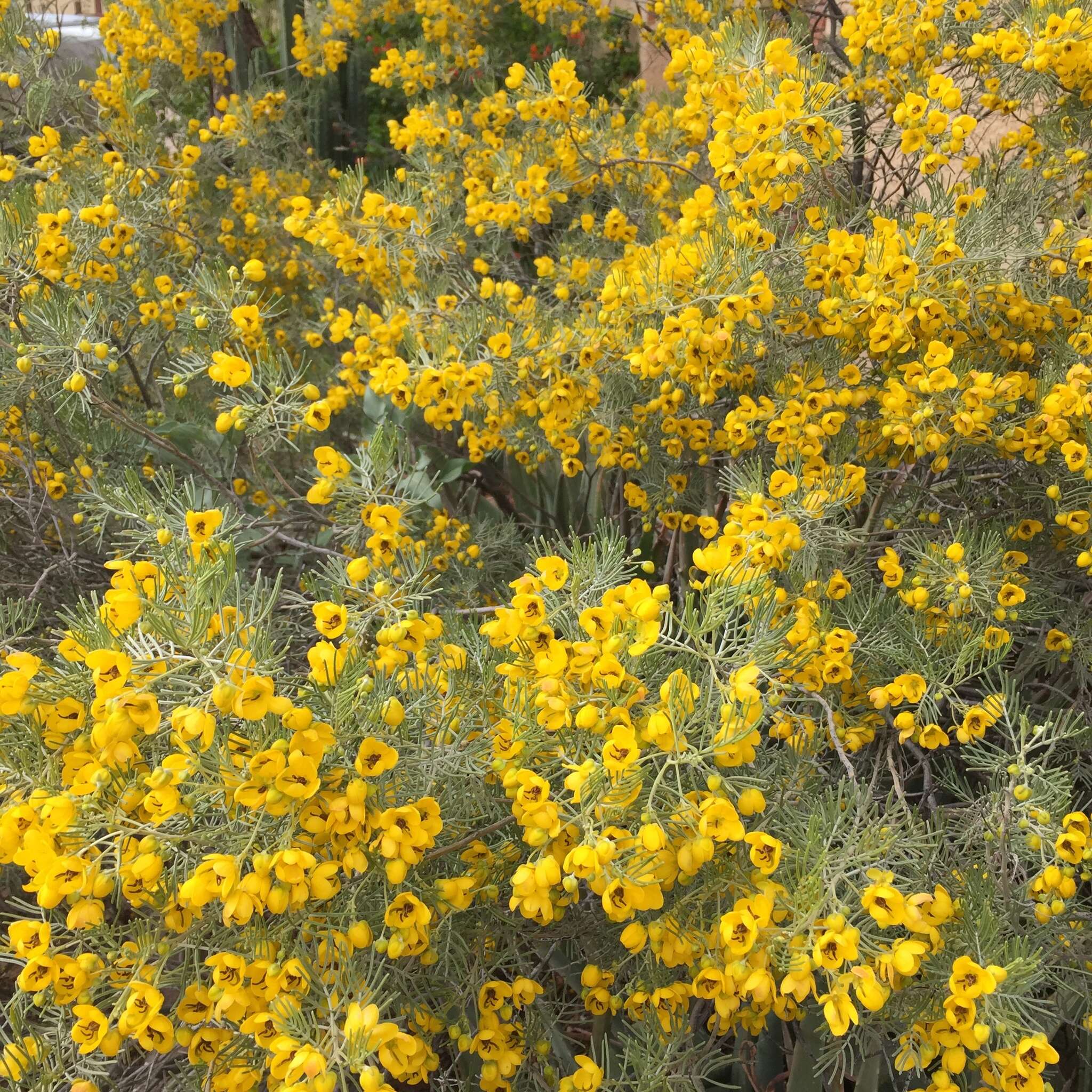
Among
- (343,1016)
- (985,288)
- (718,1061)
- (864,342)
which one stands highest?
(985,288)

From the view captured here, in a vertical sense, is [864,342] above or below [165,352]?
above

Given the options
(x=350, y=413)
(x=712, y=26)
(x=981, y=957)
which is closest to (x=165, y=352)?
(x=350, y=413)

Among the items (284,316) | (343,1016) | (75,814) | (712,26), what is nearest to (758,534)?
(343,1016)

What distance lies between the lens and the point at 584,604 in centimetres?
134

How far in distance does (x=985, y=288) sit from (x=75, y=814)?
1792 mm

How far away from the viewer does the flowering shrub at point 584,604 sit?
1000 mm

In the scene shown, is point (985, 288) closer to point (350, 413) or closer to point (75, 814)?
point (75, 814)

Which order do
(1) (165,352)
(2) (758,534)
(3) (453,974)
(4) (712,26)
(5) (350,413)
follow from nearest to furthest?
(3) (453,974) < (2) (758,534) < (1) (165,352) < (4) (712,26) < (5) (350,413)

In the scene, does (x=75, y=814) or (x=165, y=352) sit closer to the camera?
(x=75, y=814)

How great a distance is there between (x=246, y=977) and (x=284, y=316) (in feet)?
11.4

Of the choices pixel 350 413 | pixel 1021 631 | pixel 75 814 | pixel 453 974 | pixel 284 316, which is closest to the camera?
pixel 75 814

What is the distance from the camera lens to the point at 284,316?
4.05 m

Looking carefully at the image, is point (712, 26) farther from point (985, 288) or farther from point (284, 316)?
point (284, 316)

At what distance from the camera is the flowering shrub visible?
100 centimetres
